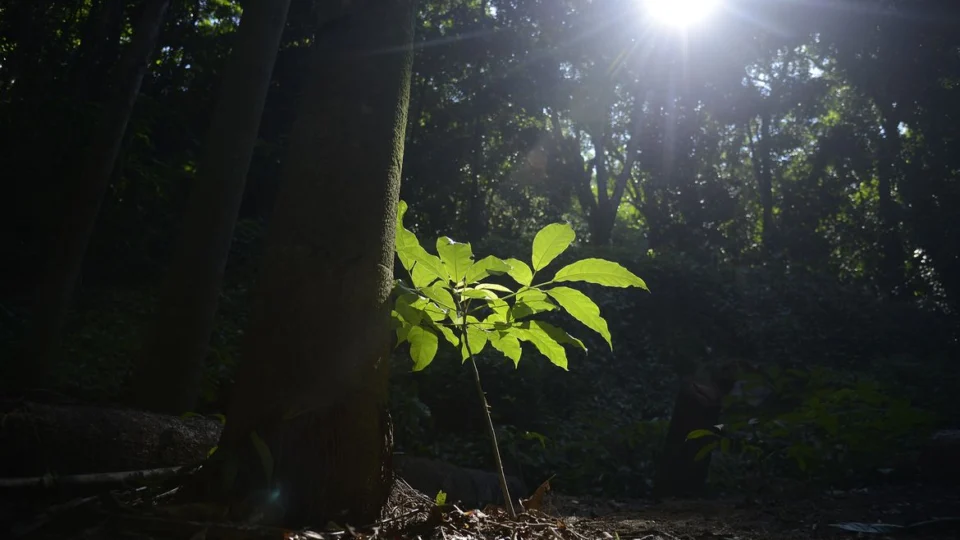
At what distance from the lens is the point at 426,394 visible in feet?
26.7

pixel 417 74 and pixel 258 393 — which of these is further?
pixel 417 74

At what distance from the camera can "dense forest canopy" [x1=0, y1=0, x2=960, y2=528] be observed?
283 inches

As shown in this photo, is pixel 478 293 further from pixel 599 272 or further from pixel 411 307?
pixel 599 272

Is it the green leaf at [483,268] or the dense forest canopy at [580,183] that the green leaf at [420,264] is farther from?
the dense forest canopy at [580,183]

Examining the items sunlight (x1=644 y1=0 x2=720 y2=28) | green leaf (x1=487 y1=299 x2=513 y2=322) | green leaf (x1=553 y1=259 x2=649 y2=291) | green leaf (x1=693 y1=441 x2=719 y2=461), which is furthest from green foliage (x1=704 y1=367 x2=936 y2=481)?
sunlight (x1=644 y1=0 x2=720 y2=28)

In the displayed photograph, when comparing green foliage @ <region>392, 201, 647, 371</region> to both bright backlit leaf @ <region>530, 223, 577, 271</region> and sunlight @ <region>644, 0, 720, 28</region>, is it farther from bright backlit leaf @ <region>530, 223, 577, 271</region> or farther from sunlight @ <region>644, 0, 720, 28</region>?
sunlight @ <region>644, 0, 720, 28</region>

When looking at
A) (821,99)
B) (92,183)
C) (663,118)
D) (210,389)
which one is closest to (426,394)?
(210,389)

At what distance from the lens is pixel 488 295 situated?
6.20ft

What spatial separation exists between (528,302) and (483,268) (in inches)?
7.0

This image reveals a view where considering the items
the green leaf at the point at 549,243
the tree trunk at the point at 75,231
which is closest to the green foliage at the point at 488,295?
the green leaf at the point at 549,243

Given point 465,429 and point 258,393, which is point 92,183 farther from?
point 258,393

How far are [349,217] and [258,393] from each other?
19.3 inches

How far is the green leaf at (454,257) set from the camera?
186cm

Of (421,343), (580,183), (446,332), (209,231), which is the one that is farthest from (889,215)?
(421,343)
